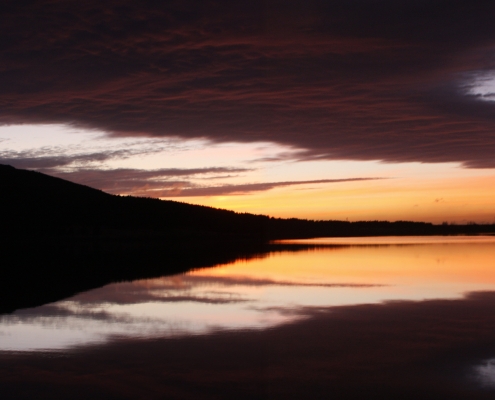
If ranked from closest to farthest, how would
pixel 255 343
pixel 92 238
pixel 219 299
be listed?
pixel 255 343 → pixel 219 299 → pixel 92 238

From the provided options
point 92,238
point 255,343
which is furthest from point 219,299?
point 92,238

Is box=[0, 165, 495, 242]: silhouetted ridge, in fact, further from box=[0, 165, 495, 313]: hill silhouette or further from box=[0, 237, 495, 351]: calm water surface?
box=[0, 237, 495, 351]: calm water surface

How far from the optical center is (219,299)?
17.3 metres

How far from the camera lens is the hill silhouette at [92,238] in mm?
23700

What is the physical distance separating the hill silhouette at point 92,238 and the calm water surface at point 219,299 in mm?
2138

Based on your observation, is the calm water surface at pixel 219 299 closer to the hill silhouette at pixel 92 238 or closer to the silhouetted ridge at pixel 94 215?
the hill silhouette at pixel 92 238

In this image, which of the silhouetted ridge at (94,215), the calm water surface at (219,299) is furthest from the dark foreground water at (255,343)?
the silhouetted ridge at (94,215)

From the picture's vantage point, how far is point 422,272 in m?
25.4

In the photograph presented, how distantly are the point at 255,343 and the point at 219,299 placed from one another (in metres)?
6.18

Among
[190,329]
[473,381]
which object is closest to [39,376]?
[190,329]

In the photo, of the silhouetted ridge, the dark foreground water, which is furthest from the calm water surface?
the silhouetted ridge

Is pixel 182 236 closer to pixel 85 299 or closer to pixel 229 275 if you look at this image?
pixel 229 275

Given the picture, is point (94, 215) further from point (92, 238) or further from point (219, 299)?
point (219, 299)

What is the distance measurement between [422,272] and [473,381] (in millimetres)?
17432
